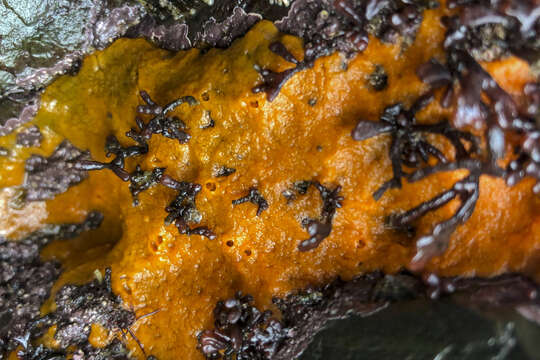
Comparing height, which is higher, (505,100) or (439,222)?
(505,100)

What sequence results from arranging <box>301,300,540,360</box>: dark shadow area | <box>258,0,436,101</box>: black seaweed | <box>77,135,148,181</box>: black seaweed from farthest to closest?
<box>77,135,148,181</box>: black seaweed, <box>258,0,436,101</box>: black seaweed, <box>301,300,540,360</box>: dark shadow area

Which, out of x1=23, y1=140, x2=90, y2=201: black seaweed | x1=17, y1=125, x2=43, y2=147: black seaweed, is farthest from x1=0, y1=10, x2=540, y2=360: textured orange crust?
x1=17, y1=125, x2=43, y2=147: black seaweed

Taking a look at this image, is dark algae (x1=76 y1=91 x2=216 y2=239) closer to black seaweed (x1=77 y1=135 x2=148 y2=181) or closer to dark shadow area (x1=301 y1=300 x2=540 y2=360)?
black seaweed (x1=77 y1=135 x2=148 y2=181)

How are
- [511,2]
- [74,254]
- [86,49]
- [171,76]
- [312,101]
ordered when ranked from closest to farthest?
[511,2]
[312,101]
[171,76]
[86,49]
[74,254]

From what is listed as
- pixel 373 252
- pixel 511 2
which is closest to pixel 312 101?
pixel 373 252

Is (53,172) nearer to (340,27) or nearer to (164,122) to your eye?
(164,122)

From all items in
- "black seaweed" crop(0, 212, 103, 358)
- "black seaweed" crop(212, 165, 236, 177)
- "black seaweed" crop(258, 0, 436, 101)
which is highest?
"black seaweed" crop(258, 0, 436, 101)

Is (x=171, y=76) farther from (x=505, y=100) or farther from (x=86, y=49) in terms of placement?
(x=505, y=100)
